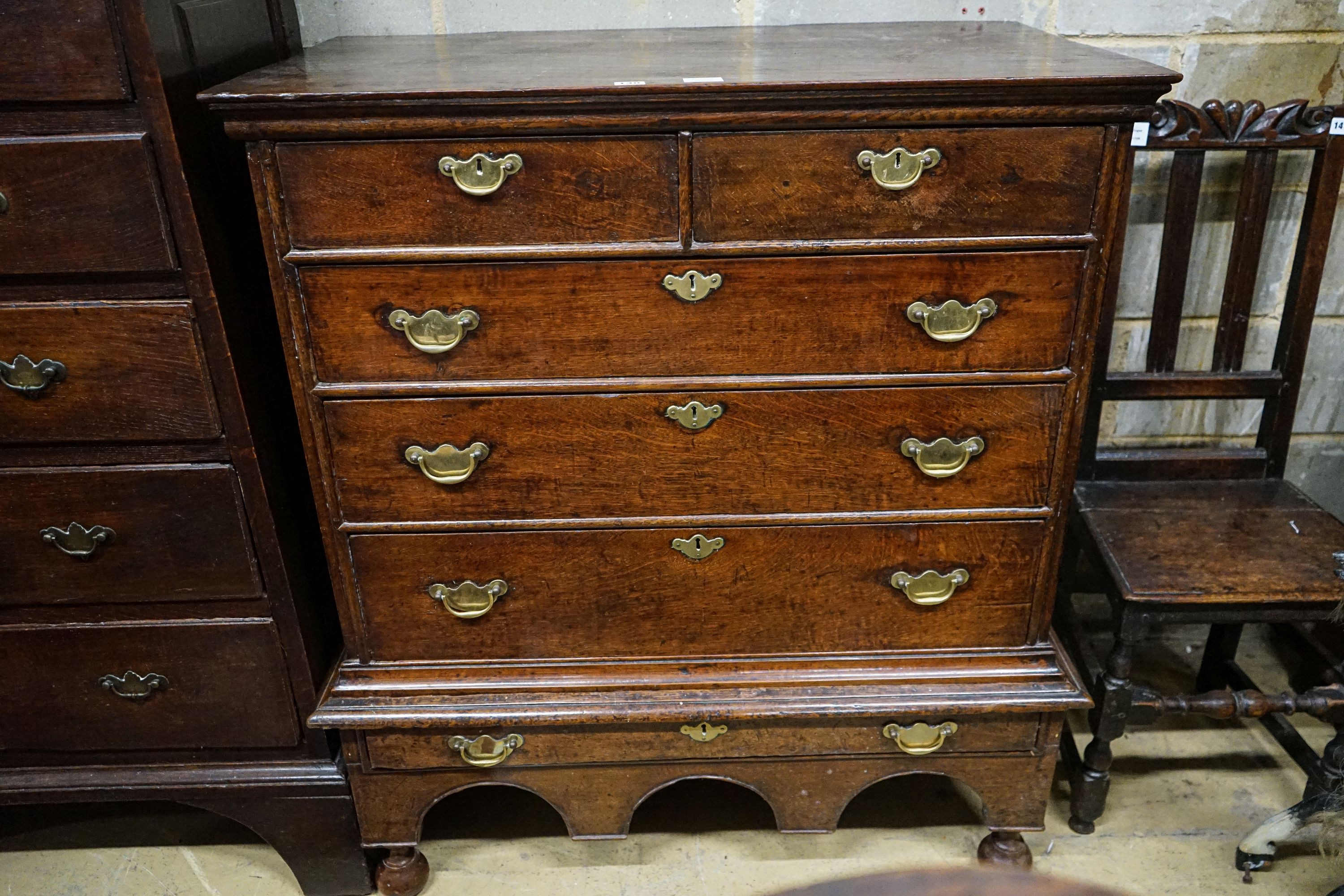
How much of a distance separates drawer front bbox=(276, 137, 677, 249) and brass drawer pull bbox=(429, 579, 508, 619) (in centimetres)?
57

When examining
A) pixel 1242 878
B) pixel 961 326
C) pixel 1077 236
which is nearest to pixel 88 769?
pixel 961 326

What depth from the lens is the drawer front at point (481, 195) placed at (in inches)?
51.8

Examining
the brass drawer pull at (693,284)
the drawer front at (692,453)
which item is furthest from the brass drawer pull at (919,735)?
the brass drawer pull at (693,284)

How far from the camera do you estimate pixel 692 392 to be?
1.47 m

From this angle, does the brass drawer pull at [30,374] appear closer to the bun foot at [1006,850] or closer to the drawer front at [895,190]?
the drawer front at [895,190]

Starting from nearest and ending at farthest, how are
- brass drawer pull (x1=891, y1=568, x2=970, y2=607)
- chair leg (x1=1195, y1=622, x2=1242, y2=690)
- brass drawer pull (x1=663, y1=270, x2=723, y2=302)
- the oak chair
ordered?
brass drawer pull (x1=663, y1=270, x2=723, y2=302)
brass drawer pull (x1=891, y1=568, x2=970, y2=607)
the oak chair
chair leg (x1=1195, y1=622, x2=1242, y2=690)

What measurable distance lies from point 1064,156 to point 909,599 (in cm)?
73

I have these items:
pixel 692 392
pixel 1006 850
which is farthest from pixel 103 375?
pixel 1006 850

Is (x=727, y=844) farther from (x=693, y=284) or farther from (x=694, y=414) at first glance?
(x=693, y=284)

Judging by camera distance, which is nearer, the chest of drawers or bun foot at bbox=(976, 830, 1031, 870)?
the chest of drawers

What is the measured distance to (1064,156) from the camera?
132 centimetres

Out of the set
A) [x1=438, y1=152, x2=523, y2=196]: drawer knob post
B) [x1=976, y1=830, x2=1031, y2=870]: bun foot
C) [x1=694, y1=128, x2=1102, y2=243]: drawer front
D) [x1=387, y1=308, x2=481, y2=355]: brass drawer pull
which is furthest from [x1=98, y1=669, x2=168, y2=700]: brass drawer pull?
[x1=976, y1=830, x2=1031, y2=870]: bun foot

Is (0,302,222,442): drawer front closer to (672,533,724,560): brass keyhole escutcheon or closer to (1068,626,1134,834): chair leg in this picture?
(672,533,724,560): brass keyhole escutcheon

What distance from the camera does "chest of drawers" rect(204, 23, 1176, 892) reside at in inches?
51.7
